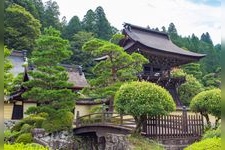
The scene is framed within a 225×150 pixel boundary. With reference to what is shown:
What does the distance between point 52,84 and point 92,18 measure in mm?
36136

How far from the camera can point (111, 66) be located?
17.6 meters

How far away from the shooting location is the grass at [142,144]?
13.2 m

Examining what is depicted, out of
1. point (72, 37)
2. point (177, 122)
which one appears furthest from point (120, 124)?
point (72, 37)

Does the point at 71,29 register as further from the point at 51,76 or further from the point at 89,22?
the point at 51,76

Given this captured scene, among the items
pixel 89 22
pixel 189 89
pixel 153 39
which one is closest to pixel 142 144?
pixel 153 39

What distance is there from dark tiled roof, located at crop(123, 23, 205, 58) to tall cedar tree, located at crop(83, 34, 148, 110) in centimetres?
431

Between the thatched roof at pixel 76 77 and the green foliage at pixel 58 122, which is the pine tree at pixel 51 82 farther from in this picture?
the thatched roof at pixel 76 77

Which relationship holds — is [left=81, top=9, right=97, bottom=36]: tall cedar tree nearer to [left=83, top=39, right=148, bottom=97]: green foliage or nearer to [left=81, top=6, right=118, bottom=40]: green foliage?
[left=81, top=6, right=118, bottom=40]: green foliage

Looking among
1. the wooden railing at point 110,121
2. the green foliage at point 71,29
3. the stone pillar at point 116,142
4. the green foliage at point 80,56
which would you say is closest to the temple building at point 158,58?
the wooden railing at point 110,121

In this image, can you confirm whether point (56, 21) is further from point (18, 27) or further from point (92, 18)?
point (18, 27)

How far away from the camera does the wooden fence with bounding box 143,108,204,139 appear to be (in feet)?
47.1

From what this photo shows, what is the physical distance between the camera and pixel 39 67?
54.3 ft

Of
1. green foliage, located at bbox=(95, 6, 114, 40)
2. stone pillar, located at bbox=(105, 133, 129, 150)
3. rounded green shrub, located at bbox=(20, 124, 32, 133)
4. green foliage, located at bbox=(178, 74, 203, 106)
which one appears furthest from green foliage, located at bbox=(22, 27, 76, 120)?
green foliage, located at bbox=(95, 6, 114, 40)

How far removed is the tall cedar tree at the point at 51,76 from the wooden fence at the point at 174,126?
4.64 metres
